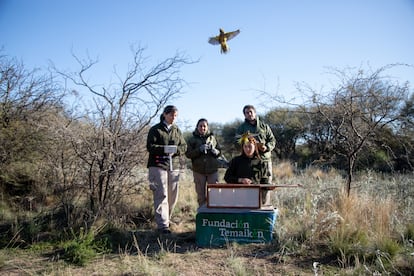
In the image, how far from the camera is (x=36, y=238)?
4.70 m

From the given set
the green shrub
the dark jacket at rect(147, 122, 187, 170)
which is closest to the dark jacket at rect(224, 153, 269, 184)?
the dark jacket at rect(147, 122, 187, 170)

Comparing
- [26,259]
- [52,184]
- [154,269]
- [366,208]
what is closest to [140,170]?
[52,184]

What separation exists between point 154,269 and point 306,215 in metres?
2.18

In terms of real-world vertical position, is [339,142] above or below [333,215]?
above

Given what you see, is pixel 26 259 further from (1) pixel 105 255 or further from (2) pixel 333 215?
(2) pixel 333 215

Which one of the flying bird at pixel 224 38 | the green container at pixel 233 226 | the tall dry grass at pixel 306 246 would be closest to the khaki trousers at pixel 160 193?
the tall dry grass at pixel 306 246

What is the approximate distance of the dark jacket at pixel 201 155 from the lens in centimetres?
536

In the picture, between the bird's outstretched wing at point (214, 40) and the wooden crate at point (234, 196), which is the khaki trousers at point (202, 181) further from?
the bird's outstretched wing at point (214, 40)

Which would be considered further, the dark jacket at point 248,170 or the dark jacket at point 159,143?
the dark jacket at point 159,143

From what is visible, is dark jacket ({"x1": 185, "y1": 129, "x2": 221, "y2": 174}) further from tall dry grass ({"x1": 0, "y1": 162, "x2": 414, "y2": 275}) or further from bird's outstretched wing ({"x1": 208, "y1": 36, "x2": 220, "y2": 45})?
bird's outstretched wing ({"x1": 208, "y1": 36, "x2": 220, "y2": 45})

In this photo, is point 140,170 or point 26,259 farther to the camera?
point 140,170

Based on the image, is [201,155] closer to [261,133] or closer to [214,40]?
[261,133]

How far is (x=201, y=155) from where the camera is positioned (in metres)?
5.41

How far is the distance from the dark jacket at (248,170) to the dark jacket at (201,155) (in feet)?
1.78
